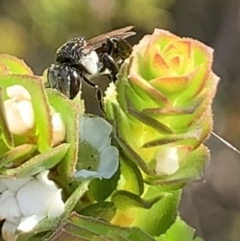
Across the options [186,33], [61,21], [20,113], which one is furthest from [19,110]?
[186,33]

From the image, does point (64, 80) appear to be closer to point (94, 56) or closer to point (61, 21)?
point (94, 56)

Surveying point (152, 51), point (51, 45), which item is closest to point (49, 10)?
point (51, 45)

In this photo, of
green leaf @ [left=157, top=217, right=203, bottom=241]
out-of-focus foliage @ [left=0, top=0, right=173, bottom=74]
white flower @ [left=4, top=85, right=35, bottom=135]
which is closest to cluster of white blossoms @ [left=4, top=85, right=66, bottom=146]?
white flower @ [left=4, top=85, right=35, bottom=135]

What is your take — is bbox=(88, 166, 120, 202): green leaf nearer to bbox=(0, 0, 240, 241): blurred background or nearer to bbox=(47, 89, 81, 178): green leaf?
bbox=(47, 89, 81, 178): green leaf

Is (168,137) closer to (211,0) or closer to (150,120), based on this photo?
(150,120)

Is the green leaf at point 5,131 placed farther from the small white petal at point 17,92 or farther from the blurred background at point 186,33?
the blurred background at point 186,33

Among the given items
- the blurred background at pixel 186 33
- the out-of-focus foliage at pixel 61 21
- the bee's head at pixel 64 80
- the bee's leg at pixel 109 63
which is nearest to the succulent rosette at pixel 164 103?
the bee's head at pixel 64 80
